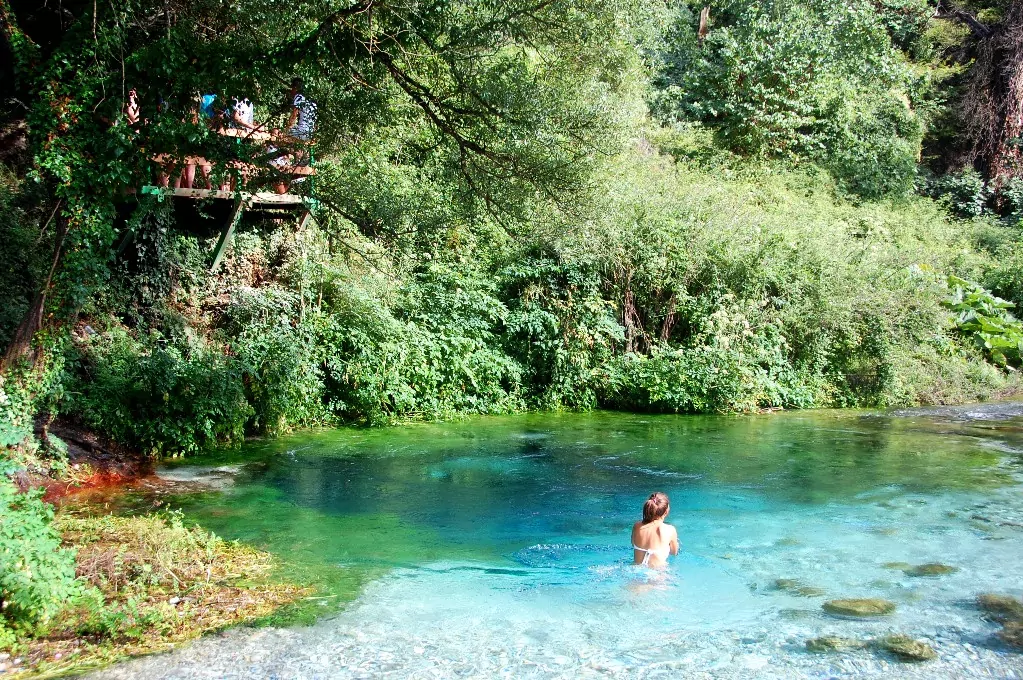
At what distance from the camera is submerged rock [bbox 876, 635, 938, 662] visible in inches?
240

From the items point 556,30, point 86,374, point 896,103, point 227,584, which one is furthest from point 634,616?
point 896,103

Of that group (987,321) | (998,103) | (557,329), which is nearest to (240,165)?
(557,329)

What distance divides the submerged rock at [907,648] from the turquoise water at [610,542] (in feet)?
0.38

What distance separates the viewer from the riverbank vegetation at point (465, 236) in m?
9.60

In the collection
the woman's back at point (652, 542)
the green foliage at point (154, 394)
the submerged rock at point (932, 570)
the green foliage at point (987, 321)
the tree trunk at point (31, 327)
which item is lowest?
the submerged rock at point (932, 570)

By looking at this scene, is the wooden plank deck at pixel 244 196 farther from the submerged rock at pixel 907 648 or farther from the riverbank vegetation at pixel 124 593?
the submerged rock at pixel 907 648

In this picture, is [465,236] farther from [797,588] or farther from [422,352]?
[797,588]

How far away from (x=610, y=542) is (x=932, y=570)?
303 centimetres

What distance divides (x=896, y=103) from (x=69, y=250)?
987 inches

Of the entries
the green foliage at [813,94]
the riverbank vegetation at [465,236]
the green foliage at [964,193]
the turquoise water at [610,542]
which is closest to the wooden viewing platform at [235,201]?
the riverbank vegetation at [465,236]

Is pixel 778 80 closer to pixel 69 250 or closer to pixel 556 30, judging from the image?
pixel 556 30

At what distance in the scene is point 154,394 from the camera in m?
11.8

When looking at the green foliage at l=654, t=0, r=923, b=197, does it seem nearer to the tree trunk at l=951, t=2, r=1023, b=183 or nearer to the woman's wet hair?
the tree trunk at l=951, t=2, r=1023, b=183

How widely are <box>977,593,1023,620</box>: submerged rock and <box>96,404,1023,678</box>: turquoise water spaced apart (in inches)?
5.0
